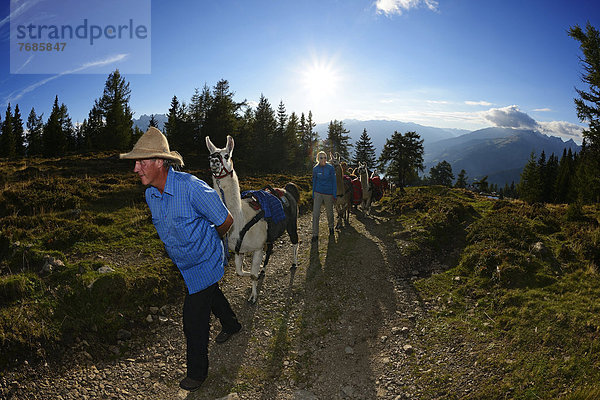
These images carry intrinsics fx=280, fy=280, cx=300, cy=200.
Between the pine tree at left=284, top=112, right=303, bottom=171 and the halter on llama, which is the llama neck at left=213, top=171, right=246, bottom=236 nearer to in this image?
the halter on llama

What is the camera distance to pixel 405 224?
12141 mm

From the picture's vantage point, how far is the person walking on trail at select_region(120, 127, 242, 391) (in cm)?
322

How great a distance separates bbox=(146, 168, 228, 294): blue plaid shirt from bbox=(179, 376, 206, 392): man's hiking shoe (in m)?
1.28

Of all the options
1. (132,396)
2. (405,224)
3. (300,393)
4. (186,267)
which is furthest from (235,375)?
(405,224)

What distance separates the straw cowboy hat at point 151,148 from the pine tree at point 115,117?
41.8m

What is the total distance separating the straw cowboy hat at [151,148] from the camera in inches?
121

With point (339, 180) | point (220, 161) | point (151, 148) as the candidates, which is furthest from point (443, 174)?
point (151, 148)

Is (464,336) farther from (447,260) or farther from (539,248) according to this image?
(539,248)

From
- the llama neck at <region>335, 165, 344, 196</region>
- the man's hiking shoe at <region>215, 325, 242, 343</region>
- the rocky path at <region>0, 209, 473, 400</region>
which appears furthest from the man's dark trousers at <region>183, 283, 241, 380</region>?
the llama neck at <region>335, 165, 344, 196</region>

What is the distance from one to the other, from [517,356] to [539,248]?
4.63 m

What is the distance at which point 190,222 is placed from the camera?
3258 mm

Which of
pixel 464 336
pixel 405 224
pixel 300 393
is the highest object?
pixel 405 224

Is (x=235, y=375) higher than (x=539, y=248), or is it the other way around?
(x=539, y=248)

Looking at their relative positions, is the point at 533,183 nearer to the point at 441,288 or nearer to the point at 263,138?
the point at 263,138
